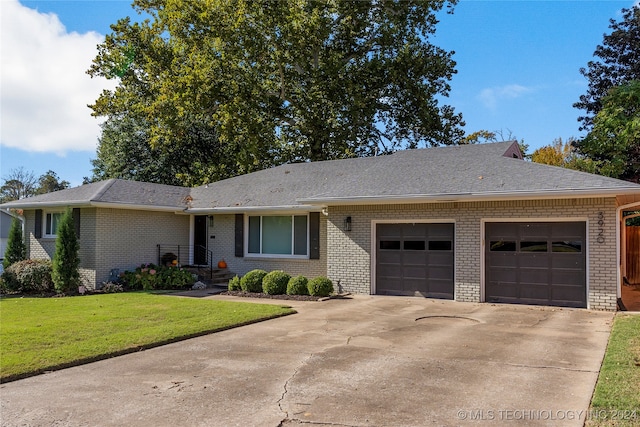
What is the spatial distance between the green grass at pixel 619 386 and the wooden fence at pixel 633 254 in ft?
37.1

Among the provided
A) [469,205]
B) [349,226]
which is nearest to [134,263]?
[349,226]

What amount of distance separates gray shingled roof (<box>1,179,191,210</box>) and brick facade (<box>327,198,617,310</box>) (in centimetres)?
676

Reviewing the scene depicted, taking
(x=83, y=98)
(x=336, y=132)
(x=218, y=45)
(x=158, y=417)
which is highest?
(x=218, y=45)

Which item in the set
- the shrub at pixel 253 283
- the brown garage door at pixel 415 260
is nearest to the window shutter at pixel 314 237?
the shrub at pixel 253 283

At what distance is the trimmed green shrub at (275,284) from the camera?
1361 cm

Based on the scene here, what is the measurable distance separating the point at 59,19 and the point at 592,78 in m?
26.5

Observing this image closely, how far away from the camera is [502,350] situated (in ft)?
23.1

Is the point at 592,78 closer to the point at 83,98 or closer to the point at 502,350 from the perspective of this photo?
the point at 502,350

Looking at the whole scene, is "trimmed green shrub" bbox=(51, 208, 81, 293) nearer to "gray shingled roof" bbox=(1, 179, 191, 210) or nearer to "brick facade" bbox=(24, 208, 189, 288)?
"brick facade" bbox=(24, 208, 189, 288)

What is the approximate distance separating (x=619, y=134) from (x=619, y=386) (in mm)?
17473

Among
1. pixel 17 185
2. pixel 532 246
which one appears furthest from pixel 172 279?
pixel 17 185

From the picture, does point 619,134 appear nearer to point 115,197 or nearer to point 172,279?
point 172,279

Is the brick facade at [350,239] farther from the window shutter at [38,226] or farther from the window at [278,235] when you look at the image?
the window at [278,235]

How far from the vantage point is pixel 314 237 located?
15.5m
